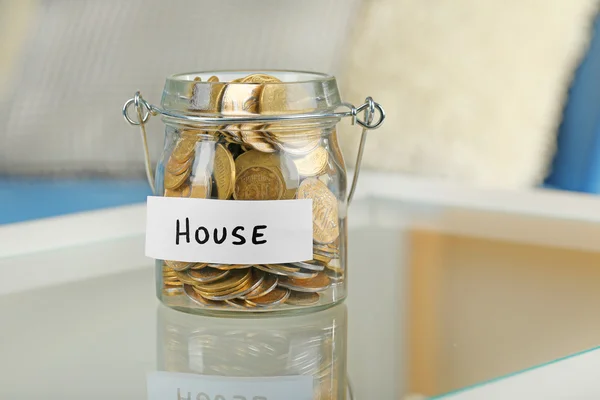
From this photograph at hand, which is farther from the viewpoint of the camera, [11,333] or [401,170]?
[401,170]

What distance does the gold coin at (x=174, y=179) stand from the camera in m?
0.70

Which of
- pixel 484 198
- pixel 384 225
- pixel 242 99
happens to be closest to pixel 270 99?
pixel 242 99

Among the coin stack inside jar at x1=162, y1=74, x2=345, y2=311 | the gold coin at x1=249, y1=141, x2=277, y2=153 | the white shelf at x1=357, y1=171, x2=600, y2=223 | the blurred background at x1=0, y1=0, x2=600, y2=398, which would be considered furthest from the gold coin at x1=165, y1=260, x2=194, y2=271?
the blurred background at x1=0, y1=0, x2=600, y2=398

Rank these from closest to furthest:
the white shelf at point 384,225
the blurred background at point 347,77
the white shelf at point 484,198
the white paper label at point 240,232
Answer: the white paper label at point 240,232
the white shelf at point 384,225
the white shelf at point 484,198
the blurred background at point 347,77

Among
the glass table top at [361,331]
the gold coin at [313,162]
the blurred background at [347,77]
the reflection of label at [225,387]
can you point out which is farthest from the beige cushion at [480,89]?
the reflection of label at [225,387]

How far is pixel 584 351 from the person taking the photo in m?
0.59

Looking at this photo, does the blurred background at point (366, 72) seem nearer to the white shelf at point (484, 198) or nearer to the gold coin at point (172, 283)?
the white shelf at point (484, 198)

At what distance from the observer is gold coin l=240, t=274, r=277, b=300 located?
663 mm

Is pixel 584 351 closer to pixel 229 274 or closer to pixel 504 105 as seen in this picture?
pixel 229 274

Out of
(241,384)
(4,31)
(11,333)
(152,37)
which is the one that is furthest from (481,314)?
(4,31)

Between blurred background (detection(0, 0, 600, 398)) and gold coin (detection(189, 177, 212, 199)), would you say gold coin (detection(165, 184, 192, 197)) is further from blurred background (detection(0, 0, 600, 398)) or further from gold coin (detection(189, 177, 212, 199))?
blurred background (detection(0, 0, 600, 398))

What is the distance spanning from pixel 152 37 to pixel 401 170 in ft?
1.84

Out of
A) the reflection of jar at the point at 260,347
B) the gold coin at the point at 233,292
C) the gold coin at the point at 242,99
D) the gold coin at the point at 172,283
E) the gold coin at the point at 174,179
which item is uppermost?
the gold coin at the point at 242,99

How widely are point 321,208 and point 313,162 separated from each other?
36 millimetres
